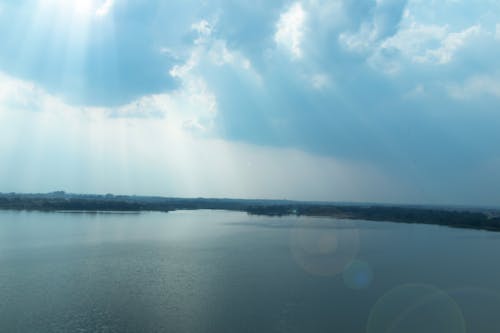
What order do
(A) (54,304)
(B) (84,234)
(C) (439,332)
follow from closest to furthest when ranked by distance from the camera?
(C) (439,332)
(A) (54,304)
(B) (84,234)

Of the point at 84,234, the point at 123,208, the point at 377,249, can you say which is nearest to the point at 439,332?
the point at 377,249

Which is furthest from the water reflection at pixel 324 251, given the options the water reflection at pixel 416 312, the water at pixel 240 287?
the water reflection at pixel 416 312

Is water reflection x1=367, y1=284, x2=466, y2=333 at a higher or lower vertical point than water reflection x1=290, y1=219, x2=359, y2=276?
lower

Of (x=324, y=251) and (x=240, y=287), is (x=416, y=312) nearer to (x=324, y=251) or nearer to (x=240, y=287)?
(x=240, y=287)

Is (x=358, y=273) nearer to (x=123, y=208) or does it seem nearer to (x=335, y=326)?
(x=335, y=326)

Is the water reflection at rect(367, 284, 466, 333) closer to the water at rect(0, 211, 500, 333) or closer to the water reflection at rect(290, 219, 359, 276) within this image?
the water at rect(0, 211, 500, 333)

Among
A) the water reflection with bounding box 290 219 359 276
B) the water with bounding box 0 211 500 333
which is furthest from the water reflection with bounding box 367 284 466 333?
the water reflection with bounding box 290 219 359 276

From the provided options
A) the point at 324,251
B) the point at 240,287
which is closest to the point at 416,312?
the point at 240,287

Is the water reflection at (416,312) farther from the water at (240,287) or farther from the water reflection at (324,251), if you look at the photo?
the water reflection at (324,251)
